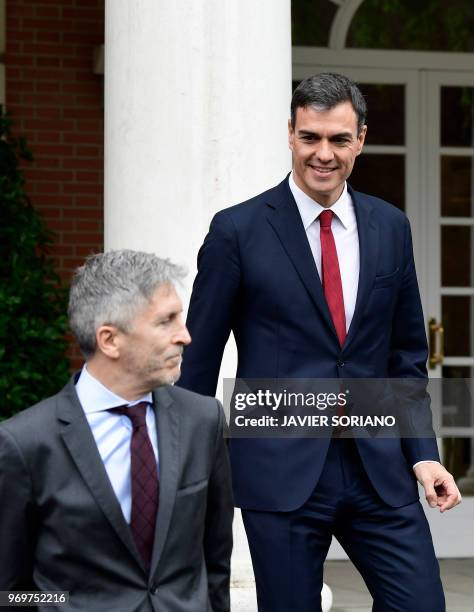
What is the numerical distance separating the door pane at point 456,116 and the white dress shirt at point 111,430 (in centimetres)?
595

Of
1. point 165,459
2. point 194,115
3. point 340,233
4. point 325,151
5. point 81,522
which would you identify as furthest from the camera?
point 194,115

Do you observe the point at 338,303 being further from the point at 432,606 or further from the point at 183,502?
the point at 183,502

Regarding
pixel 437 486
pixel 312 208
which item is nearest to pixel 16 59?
pixel 312 208

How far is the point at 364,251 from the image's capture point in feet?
14.2

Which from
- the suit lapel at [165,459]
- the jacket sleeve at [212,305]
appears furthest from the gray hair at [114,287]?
the jacket sleeve at [212,305]

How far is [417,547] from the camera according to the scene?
428 centimetres

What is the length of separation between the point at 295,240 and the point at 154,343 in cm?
113

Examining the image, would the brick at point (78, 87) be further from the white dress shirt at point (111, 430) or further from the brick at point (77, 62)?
the white dress shirt at point (111, 430)

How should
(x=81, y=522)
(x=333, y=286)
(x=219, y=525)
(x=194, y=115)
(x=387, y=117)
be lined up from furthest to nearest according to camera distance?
(x=387, y=117) → (x=194, y=115) → (x=333, y=286) → (x=219, y=525) → (x=81, y=522)

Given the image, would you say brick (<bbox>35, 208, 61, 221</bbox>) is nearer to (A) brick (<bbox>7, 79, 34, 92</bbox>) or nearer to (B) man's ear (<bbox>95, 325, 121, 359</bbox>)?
(A) brick (<bbox>7, 79, 34, 92</bbox>)

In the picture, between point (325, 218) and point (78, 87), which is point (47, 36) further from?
point (325, 218)

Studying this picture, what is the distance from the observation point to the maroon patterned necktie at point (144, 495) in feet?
10.6

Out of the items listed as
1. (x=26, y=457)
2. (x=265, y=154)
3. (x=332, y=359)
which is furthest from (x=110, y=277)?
(x=265, y=154)

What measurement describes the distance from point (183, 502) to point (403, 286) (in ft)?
4.48
